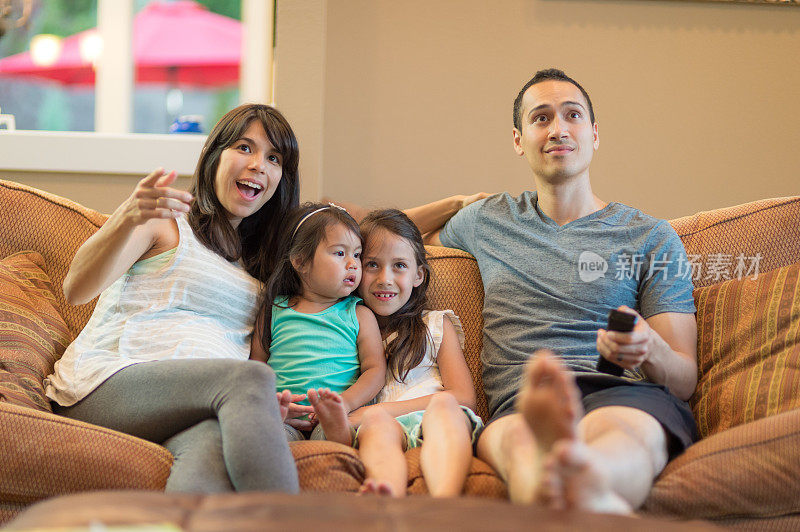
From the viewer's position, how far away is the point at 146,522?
0.90m

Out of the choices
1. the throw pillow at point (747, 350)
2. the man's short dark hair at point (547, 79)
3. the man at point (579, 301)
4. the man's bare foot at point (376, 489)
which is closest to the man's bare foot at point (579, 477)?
the man at point (579, 301)

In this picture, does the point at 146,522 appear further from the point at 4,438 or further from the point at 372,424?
the point at 372,424

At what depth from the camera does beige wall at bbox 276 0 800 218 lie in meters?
2.64

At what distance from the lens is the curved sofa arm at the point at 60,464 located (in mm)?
1364

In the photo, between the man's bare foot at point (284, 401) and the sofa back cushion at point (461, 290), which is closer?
the man's bare foot at point (284, 401)

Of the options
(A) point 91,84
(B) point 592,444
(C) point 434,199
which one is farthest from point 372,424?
(A) point 91,84

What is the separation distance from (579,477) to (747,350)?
92cm

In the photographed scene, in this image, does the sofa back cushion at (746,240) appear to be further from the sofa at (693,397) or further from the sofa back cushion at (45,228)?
the sofa back cushion at (45,228)

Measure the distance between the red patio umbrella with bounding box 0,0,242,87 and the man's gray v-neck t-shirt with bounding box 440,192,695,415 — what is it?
4.95 ft

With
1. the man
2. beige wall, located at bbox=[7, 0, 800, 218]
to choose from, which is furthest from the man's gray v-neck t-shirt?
beige wall, located at bbox=[7, 0, 800, 218]

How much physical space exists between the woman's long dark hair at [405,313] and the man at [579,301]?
6.4 inches

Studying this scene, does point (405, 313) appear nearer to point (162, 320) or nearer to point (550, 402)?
point (162, 320)

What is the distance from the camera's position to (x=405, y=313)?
195 centimetres

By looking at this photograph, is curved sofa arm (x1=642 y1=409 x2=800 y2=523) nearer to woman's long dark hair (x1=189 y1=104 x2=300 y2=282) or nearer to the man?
the man
